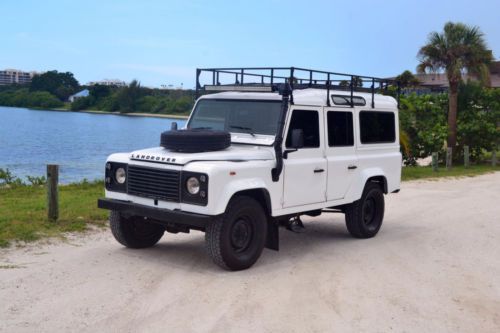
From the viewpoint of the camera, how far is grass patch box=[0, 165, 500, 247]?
9148 millimetres

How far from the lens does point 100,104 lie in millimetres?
113062

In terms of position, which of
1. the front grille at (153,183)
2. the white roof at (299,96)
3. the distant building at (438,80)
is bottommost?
the front grille at (153,183)

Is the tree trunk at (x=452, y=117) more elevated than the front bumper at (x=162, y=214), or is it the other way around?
the tree trunk at (x=452, y=117)

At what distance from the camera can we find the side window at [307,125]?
8.32m

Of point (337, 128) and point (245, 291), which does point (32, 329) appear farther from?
point (337, 128)

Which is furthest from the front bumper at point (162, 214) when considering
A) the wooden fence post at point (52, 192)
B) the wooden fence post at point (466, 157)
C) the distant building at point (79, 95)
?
the distant building at point (79, 95)

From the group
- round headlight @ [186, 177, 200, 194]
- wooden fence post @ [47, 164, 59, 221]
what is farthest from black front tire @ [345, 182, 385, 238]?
wooden fence post @ [47, 164, 59, 221]

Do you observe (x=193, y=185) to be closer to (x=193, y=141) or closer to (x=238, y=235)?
(x=193, y=141)

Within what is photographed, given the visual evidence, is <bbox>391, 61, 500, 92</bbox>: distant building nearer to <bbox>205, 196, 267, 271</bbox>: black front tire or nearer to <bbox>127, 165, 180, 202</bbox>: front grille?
<bbox>205, 196, 267, 271</bbox>: black front tire

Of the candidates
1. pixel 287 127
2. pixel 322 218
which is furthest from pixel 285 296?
pixel 322 218

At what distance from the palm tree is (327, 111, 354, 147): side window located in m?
20.7

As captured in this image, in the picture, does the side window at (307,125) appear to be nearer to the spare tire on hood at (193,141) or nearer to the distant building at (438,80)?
the spare tire on hood at (193,141)

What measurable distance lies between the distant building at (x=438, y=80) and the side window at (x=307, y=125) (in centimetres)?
2230

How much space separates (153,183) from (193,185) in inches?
25.5
